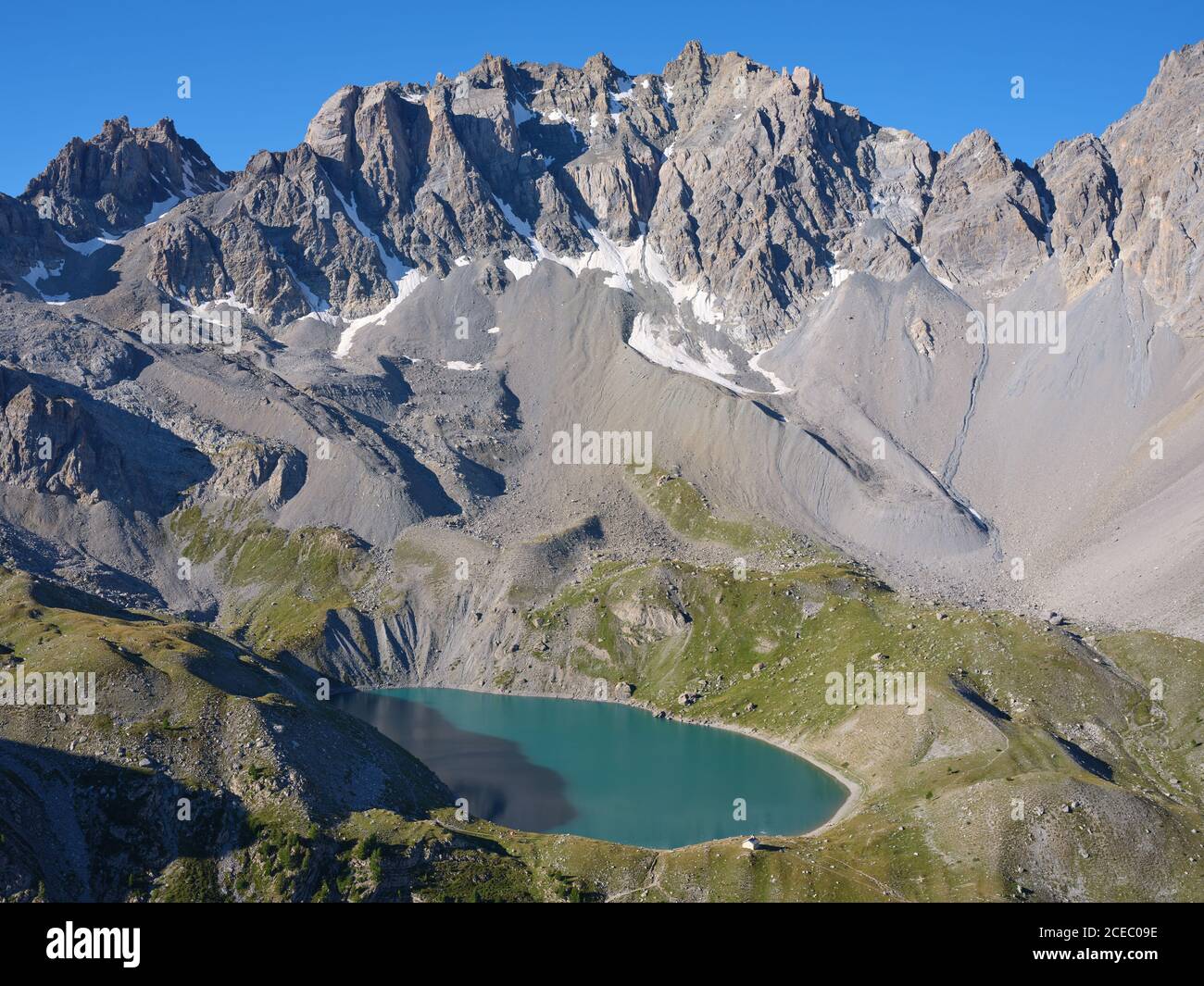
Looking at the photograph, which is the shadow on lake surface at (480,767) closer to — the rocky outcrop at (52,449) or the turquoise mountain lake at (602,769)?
the turquoise mountain lake at (602,769)

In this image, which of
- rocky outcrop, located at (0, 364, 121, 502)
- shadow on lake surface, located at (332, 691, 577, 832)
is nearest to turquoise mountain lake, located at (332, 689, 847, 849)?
shadow on lake surface, located at (332, 691, 577, 832)

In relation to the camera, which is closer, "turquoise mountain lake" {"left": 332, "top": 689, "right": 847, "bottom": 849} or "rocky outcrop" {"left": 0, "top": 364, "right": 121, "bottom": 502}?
"turquoise mountain lake" {"left": 332, "top": 689, "right": 847, "bottom": 849}

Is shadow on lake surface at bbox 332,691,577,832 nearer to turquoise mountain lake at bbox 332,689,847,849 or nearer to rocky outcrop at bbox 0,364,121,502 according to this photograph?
turquoise mountain lake at bbox 332,689,847,849

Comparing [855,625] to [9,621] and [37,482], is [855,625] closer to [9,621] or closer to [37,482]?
[9,621]

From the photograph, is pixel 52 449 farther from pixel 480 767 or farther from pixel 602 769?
pixel 602 769

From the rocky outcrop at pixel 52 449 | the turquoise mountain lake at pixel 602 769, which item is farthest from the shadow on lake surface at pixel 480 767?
the rocky outcrop at pixel 52 449

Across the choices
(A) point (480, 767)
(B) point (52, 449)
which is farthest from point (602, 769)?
(B) point (52, 449)

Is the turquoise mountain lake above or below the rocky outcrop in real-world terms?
below

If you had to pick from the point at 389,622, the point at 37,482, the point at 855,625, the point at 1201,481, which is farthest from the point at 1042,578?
the point at 37,482
